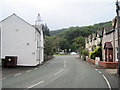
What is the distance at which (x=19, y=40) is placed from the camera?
23.3m

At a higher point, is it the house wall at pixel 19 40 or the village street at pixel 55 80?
the house wall at pixel 19 40

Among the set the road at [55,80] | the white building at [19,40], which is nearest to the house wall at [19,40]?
the white building at [19,40]

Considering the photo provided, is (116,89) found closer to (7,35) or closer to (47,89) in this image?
(47,89)

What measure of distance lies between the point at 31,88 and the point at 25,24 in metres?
15.4

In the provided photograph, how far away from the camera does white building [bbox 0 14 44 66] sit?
22.9m

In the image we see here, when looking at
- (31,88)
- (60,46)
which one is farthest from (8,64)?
(60,46)

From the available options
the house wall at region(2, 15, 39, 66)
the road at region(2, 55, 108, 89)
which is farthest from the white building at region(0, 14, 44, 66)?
the road at region(2, 55, 108, 89)

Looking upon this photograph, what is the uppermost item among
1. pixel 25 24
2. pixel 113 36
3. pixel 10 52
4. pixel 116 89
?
pixel 25 24

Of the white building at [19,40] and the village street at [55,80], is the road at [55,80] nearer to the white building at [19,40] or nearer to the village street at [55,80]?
the village street at [55,80]

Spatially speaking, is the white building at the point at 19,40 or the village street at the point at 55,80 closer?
the village street at the point at 55,80

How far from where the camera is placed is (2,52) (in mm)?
23172

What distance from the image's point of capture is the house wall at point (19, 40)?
2294 centimetres

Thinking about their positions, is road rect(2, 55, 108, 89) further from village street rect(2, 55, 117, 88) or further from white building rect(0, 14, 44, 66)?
white building rect(0, 14, 44, 66)

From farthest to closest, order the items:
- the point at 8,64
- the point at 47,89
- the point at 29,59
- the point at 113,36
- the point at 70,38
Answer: the point at 70,38
the point at 113,36
the point at 29,59
the point at 8,64
the point at 47,89
